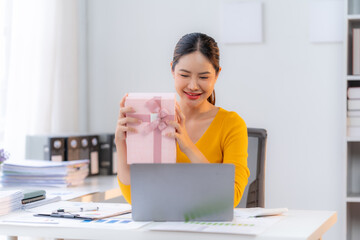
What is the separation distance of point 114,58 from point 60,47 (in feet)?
1.33

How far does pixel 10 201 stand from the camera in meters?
1.74

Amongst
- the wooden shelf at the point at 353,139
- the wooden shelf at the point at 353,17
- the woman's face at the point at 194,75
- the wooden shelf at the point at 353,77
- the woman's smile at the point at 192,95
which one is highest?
the wooden shelf at the point at 353,17

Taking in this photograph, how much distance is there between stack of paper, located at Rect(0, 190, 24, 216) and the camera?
170cm

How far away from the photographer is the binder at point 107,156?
11.0 feet

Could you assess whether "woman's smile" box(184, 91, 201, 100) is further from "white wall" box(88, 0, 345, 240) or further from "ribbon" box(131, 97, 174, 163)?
"white wall" box(88, 0, 345, 240)

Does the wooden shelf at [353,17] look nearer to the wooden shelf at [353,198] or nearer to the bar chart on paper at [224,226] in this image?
the wooden shelf at [353,198]

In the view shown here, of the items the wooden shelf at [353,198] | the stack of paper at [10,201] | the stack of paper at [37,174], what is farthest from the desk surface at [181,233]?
the wooden shelf at [353,198]

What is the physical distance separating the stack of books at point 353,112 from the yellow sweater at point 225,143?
4.24 ft

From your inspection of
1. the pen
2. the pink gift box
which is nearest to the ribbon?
the pink gift box

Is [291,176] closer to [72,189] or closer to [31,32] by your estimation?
[72,189]

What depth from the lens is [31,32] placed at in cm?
317

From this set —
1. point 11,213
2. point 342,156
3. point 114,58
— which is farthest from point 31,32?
point 342,156

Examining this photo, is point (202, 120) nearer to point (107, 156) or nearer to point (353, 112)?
point (353, 112)

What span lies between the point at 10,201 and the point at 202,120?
2.27ft
